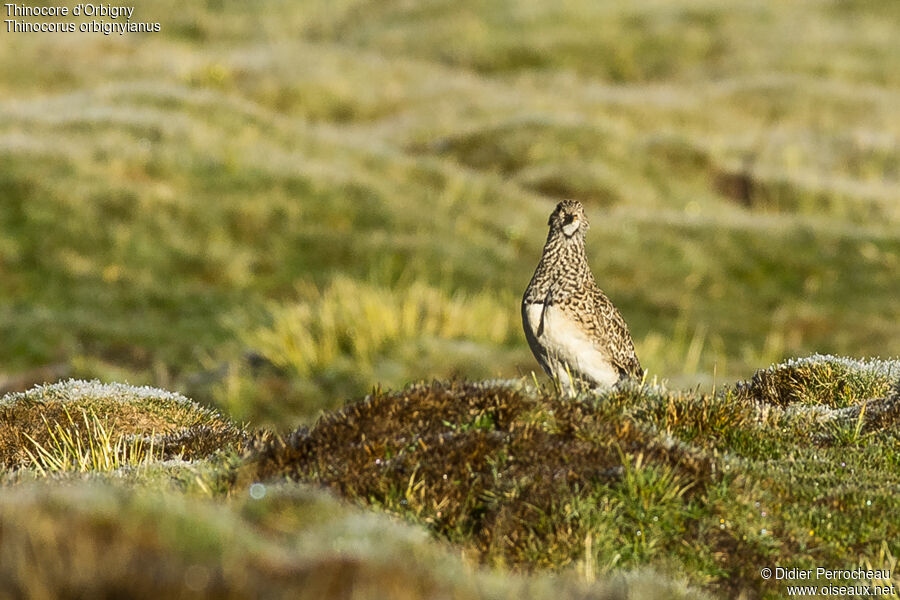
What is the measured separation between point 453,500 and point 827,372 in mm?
4657

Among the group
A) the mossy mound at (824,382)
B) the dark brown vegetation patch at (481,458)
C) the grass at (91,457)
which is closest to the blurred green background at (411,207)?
the mossy mound at (824,382)

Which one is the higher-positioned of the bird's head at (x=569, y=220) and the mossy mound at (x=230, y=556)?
the bird's head at (x=569, y=220)

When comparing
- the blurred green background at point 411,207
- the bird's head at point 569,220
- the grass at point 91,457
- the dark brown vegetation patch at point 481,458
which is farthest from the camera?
the blurred green background at point 411,207

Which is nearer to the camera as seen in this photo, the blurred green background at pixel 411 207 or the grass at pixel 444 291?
the grass at pixel 444 291

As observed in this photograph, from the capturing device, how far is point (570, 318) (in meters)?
10.2

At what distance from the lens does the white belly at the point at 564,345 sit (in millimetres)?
10133

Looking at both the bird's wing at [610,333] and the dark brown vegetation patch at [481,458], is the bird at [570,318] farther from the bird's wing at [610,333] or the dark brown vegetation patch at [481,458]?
the dark brown vegetation patch at [481,458]

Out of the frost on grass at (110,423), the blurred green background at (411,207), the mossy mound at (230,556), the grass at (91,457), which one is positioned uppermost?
the blurred green background at (411,207)

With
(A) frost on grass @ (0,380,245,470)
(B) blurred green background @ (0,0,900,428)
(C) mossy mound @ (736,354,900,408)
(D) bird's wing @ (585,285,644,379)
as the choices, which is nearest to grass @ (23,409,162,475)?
(A) frost on grass @ (0,380,245,470)

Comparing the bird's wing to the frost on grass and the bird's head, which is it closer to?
the bird's head

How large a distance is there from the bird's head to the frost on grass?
343 cm

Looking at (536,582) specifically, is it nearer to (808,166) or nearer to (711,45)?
(808,166)

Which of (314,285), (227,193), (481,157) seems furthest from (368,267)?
(481,157)

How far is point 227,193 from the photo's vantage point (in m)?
33.9
